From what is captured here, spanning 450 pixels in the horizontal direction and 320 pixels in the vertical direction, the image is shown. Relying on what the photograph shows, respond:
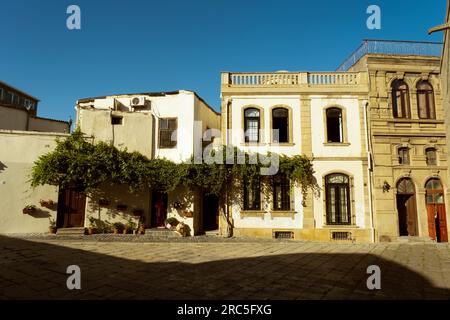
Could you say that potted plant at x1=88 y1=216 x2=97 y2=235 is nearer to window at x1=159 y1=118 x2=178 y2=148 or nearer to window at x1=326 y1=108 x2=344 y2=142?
window at x1=159 y1=118 x2=178 y2=148

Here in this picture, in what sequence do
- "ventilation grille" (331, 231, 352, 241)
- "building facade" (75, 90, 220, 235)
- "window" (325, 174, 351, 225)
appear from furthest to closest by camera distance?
"building facade" (75, 90, 220, 235)
"window" (325, 174, 351, 225)
"ventilation grille" (331, 231, 352, 241)

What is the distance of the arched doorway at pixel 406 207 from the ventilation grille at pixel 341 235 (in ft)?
8.99

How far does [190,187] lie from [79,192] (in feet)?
18.6

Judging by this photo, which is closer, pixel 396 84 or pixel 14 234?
pixel 14 234

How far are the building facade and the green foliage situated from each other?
73 cm

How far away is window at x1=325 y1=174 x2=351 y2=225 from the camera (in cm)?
1341

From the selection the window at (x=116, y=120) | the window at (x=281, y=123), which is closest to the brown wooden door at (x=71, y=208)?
the window at (x=116, y=120)

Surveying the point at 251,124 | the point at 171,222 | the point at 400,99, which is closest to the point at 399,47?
the point at 400,99

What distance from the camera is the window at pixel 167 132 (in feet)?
47.5

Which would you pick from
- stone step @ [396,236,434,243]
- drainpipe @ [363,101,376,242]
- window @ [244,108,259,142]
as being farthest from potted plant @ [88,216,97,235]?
stone step @ [396,236,434,243]

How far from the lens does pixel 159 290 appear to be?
218 inches

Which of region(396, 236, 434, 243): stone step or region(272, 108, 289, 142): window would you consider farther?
region(272, 108, 289, 142): window
